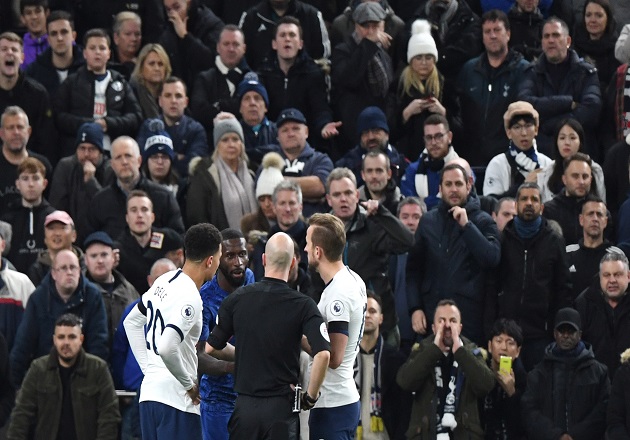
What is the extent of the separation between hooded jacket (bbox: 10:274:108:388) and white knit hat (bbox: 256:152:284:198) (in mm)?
1945

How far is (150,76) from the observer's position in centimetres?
1673

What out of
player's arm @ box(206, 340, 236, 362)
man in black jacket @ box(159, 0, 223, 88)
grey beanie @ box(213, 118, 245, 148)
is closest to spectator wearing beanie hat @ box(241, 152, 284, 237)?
grey beanie @ box(213, 118, 245, 148)

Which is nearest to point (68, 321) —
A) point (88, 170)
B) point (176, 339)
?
point (88, 170)

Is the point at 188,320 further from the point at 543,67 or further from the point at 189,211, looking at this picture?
the point at 543,67

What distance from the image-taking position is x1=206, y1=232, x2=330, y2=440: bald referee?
10.2 m

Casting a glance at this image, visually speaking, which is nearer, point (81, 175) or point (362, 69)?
point (81, 175)

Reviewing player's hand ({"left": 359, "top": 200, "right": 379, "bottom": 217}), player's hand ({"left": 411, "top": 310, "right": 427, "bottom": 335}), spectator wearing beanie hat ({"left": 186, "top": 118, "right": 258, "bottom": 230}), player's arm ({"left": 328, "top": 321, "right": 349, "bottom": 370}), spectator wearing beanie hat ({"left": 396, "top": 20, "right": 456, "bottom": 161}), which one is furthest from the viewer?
spectator wearing beanie hat ({"left": 396, "top": 20, "right": 456, "bottom": 161})

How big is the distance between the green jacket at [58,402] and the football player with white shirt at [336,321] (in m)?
3.12

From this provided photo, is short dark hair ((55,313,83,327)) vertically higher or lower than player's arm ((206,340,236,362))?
higher

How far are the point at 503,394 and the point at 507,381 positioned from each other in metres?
0.16

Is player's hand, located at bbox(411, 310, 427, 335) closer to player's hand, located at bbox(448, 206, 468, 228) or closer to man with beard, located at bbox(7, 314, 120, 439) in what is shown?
player's hand, located at bbox(448, 206, 468, 228)

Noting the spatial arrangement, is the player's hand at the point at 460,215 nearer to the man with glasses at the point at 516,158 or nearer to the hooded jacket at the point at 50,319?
the man with glasses at the point at 516,158

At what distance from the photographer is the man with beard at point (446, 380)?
530 inches

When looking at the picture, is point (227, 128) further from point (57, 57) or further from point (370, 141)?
point (57, 57)
